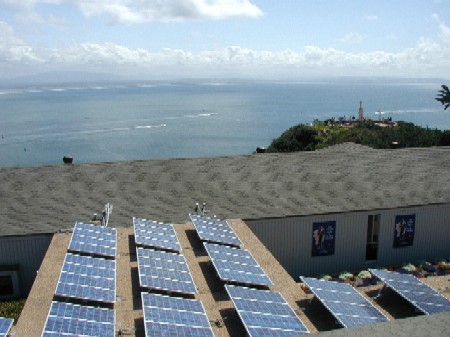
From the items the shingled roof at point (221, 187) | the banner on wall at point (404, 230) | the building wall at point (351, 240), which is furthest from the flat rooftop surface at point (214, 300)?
the banner on wall at point (404, 230)

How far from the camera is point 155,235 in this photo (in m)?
17.6

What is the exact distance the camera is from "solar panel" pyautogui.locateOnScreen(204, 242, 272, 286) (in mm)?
14062

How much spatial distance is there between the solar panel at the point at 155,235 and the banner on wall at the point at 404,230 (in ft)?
39.2

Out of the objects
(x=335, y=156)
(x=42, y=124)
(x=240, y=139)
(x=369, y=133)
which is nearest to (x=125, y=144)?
(x=240, y=139)

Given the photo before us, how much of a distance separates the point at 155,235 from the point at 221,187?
6652 mm

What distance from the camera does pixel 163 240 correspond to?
17.2 metres

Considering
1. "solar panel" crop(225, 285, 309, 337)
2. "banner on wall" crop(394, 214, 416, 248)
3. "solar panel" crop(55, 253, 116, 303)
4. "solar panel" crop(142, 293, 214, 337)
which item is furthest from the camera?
"banner on wall" crop(394, 214, 416, 248)

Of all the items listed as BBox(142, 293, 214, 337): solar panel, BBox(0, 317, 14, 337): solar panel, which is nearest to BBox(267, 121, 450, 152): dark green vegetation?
BBox(142, 293, 214, 337): solar panel

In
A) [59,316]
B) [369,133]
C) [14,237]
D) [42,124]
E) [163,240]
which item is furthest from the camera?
[42,124]

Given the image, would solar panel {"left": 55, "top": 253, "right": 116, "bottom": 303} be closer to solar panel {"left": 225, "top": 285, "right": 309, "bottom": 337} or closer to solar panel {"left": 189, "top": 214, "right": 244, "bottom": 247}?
solar panel {"left": 225, "top": 285, "right": 309, "bottom": 337}

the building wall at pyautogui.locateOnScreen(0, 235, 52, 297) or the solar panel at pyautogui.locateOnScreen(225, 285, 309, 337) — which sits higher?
the solar panel at pyautogui.locateOnScreen(225, 285, 309, 337)

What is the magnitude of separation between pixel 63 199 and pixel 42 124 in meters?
155

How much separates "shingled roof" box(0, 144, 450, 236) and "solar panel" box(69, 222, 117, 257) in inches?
86.0

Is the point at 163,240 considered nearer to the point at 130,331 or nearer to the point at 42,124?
the point at 130,331
